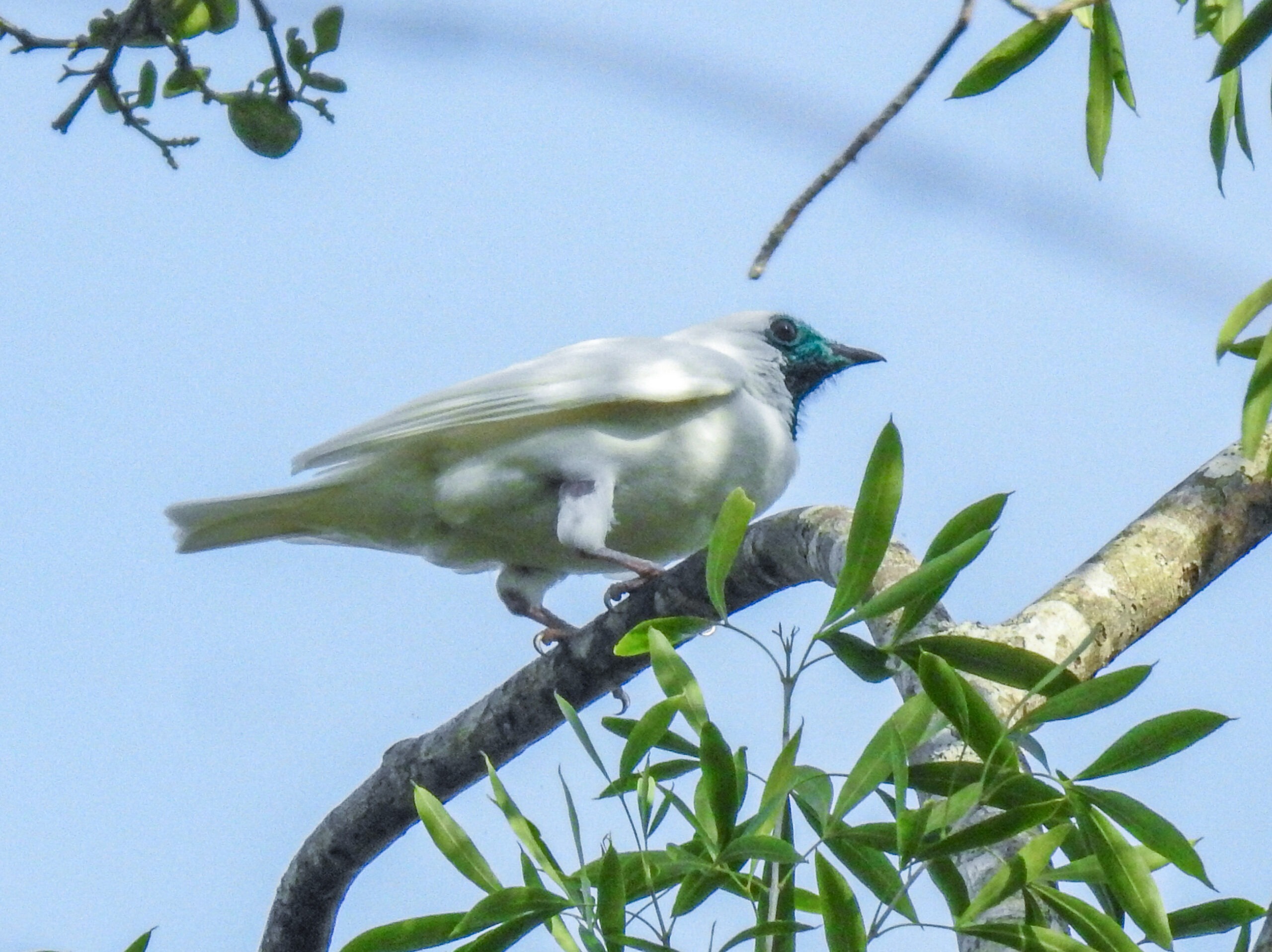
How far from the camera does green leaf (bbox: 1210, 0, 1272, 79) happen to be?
7.62 ft

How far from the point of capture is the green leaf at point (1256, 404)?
7.82 feet

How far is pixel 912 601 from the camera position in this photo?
2092 millimetres

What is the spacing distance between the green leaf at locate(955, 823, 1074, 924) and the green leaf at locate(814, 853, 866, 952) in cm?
12

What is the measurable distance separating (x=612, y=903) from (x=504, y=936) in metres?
0.21

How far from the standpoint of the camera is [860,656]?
7.18 feet

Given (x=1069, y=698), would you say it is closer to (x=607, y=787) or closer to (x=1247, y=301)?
(x=607, y=787)


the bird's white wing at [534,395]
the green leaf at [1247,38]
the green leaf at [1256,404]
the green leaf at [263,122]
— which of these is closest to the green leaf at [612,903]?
the green leaf at [1256,404]

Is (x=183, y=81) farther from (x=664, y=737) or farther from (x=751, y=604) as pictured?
(x=664, y=737)

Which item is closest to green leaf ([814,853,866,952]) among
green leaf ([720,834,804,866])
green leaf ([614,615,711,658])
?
green leaf ([720,834,804,866])

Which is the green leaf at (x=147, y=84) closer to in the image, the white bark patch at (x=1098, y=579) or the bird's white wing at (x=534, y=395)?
the bird's white wing at (x=534, y=395)

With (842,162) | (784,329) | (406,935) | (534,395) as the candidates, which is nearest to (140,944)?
(406,935)

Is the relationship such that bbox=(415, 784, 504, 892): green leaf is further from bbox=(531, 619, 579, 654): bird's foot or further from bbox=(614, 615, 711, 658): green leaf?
bbox=(531, 619, 579, 654): bird's foot

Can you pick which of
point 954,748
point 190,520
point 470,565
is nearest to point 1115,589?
point 954,748

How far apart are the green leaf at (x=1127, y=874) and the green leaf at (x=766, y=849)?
36 centimetres
